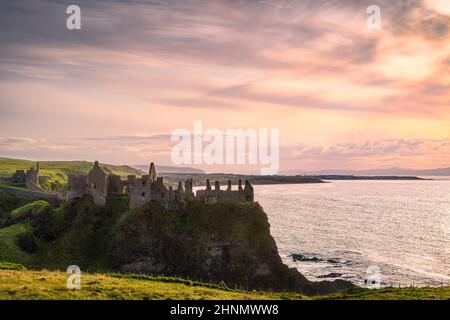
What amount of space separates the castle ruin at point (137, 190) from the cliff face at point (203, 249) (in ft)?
7.05

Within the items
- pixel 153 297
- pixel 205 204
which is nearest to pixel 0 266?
pixel 153 297

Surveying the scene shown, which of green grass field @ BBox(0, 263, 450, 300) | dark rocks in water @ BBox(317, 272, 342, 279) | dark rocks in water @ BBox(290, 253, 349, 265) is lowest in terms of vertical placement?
dark rocks in water @ BBox(317, 272, 342, 279)

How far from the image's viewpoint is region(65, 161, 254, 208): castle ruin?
73812 millimetres

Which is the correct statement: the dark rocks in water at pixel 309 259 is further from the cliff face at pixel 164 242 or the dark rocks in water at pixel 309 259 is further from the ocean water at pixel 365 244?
the cliff face at pixel 164 242

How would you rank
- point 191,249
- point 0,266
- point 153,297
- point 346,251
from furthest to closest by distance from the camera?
point 346,251 → point 191,249 → point 0,266 → point 153,297

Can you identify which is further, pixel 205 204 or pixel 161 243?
pixel 205 204

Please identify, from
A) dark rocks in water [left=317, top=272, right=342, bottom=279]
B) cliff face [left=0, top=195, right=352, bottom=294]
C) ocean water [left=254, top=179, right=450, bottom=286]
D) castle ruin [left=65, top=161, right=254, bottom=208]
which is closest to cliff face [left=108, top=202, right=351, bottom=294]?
cliff face [left=0, top=195, right=352, bottom=294]

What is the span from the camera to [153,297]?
103 ft

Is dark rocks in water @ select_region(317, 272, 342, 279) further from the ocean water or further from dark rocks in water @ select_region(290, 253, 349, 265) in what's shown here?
dark rocks in water @ select_region(290, 253, 349, 265)

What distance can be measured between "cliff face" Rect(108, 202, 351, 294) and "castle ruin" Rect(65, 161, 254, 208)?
2148 mm

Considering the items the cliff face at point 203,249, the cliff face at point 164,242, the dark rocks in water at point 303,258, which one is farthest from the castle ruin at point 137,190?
the dark rocks in water at point 303,258
